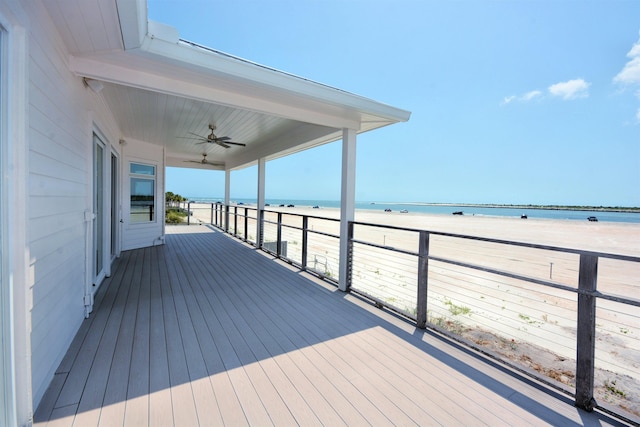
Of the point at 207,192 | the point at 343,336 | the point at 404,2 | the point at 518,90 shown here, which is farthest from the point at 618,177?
the point at 207,192

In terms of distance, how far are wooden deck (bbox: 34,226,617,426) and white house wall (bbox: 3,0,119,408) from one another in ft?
0.87

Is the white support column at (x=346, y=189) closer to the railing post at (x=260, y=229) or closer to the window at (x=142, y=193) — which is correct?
the railing post at (x=260, y=229)

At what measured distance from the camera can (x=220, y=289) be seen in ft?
11.5

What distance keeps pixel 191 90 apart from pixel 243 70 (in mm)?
594

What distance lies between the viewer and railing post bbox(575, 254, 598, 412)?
5.00ft

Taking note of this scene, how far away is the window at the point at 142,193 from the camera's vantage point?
6047 mm

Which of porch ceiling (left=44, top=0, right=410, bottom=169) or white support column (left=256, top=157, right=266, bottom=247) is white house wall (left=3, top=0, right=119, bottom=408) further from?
white support column (left=256, top=157, right=266, bottom=247)

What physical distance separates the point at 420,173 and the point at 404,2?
71.5 m

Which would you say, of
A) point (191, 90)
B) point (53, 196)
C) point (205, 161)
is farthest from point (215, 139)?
point (205, 161)

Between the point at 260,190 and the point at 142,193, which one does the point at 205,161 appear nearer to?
the point at 142,193

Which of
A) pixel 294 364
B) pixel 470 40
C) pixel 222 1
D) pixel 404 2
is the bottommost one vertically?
pixel 294 364

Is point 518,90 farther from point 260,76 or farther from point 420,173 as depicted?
point 420,173

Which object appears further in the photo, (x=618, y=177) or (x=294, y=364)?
(x=618, y=177)

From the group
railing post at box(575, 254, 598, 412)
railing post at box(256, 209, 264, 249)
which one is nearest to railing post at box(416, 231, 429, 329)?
railing post at box(575, 254, 598, 412)
